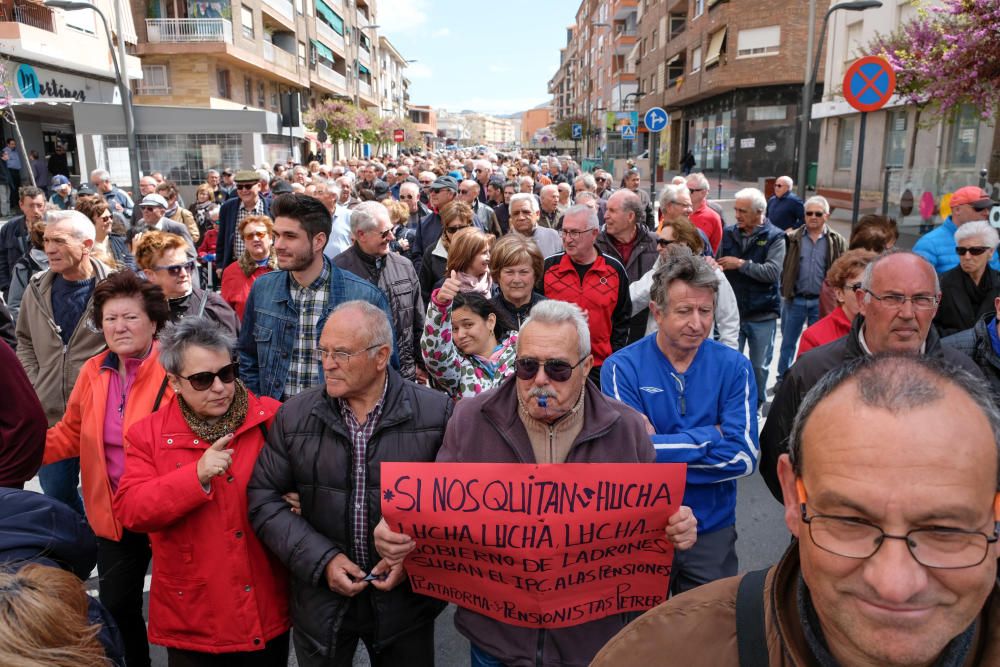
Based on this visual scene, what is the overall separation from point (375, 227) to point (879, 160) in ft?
84.0

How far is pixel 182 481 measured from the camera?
2613 millimetres

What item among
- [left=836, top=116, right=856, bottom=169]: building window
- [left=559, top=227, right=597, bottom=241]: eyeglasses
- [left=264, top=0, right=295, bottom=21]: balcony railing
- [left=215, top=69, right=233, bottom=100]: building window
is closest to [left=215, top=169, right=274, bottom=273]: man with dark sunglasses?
[left=559, top=227, right=597, bottom=241]: eyeglasses

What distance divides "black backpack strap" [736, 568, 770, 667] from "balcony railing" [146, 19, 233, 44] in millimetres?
36190

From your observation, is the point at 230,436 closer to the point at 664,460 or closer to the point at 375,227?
the point at 664,460

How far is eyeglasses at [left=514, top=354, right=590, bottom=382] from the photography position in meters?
2.56

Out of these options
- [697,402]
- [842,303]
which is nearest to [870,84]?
[842,303]

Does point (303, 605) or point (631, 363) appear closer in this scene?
point (303, 605)

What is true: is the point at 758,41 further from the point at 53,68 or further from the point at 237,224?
the point at 237,224

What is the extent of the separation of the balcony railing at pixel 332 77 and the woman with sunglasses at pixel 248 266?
4650 centimetres

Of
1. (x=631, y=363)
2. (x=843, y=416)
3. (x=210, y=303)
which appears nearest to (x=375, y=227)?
(x=210, y=303)

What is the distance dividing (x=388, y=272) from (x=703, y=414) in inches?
109

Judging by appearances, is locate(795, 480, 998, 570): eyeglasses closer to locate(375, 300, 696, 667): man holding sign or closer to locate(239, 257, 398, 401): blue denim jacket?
locate(375, 300, 696, 667): man holding sign

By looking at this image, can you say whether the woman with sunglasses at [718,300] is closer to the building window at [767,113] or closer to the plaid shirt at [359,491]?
the plaid shirt at [359,491]

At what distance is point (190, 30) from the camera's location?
107ft
